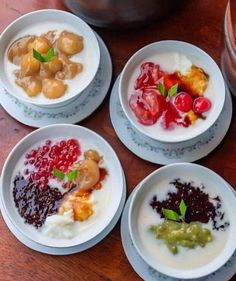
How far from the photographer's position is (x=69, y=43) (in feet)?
6.89

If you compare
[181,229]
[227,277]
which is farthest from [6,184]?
[227,277]

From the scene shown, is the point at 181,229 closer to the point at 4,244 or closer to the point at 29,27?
A: the point at 4,244

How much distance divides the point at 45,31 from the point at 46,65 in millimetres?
115

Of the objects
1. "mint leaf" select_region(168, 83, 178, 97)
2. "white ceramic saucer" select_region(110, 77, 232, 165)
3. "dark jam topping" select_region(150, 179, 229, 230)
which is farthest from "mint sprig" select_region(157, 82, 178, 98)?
"dark jam topping" select_region(150, 179, 229, 230)

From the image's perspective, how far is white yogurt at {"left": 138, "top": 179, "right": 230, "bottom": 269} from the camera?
195 cm

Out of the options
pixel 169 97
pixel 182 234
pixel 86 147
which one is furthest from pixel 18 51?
pixel 182 234

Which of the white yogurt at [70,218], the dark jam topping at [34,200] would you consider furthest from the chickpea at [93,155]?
the dark jam topping at [34,200]

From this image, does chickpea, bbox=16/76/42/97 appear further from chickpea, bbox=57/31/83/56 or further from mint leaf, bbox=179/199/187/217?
mint leaf, bbox=179/199/187/217

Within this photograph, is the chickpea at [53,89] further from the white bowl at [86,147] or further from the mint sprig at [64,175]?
the mint sprig at [64,175]

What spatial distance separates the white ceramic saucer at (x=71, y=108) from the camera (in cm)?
209

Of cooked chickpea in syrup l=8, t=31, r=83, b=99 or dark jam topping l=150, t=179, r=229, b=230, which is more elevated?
cooked chickpea in syrup l=8, t=31, r=83, b=99

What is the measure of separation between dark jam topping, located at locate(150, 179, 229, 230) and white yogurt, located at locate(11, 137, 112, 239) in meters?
0.13

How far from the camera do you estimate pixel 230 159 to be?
2.04m

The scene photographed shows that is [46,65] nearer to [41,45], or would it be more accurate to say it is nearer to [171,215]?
[41,45]
